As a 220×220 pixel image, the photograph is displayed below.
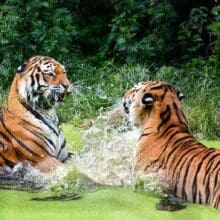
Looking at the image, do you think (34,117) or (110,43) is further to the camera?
(110,43)

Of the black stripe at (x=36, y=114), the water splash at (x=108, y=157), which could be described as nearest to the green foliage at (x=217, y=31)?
the water splash at (x=108, y=157)

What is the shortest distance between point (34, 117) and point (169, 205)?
1724 mm

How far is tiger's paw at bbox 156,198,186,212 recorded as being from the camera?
19.3 ft

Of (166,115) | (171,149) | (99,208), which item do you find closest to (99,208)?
(99,208)

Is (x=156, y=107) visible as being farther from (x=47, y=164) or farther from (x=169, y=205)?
(x=47, y=164)

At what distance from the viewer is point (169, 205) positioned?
5.98m

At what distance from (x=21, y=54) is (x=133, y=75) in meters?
1.83

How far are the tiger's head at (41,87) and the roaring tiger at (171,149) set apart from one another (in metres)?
0.61

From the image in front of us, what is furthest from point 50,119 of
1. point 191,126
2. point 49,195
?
point 191,126

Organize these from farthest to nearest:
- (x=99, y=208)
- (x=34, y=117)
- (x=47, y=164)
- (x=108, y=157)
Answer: (x=108, y=157) → (x=34, y=117) → (x=47, y=164) → (x=99, y=208)

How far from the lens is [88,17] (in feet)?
47.6

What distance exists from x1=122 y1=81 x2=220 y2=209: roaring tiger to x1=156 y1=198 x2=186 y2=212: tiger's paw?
8cm

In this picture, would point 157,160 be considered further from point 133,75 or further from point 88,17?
point 88,17

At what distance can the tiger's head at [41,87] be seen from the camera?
7.20 metres
